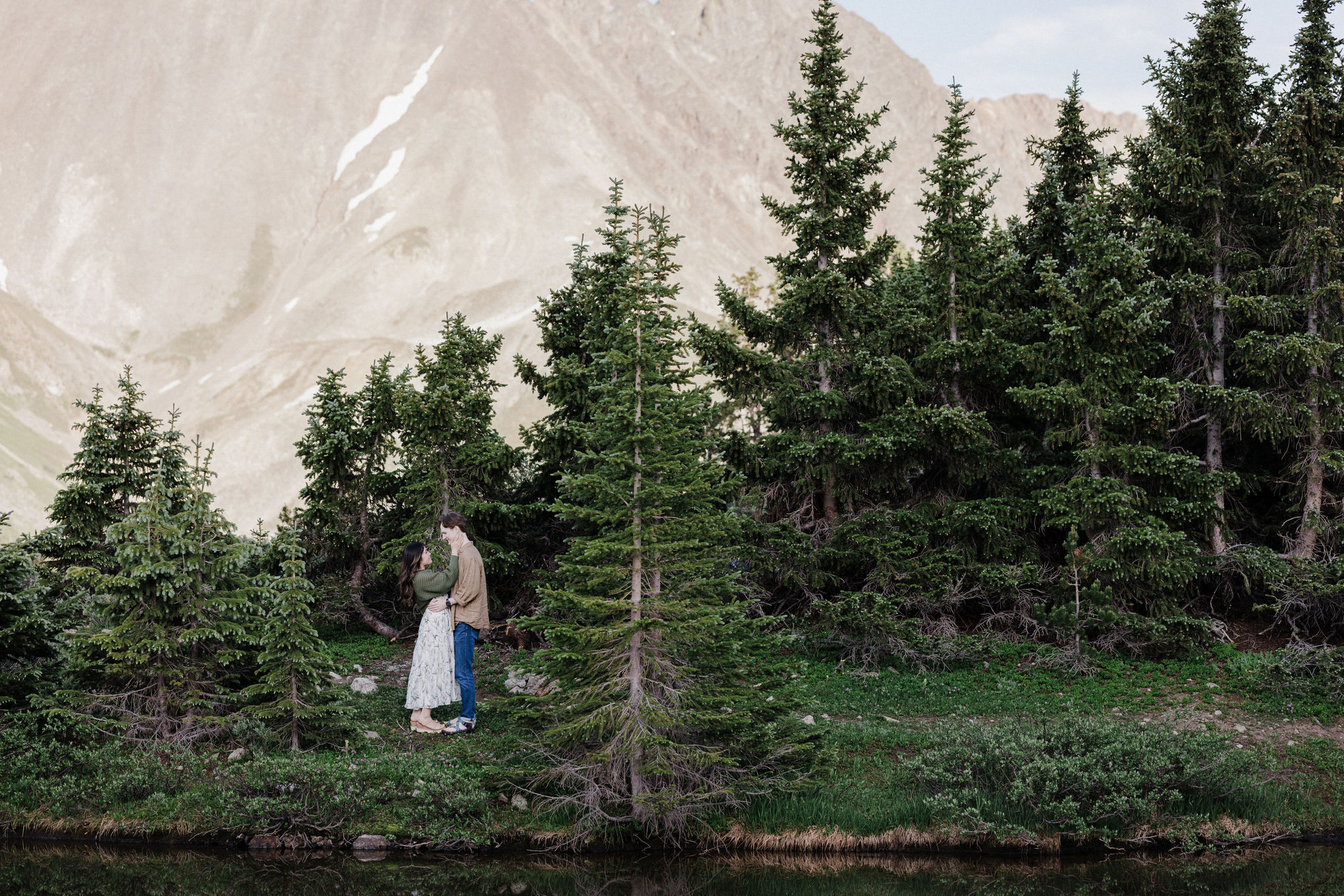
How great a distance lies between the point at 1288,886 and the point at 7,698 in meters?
13.5

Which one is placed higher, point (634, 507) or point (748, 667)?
point (634, 507)

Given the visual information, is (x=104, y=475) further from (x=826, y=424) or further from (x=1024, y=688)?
(x=1024, y=688)

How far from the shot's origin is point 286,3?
477ft

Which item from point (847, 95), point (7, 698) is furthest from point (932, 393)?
point (7, 698)

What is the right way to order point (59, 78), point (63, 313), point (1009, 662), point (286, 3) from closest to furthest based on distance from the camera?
point (1009, 662) → point (63, 313) → point (59, 78) → point (286, 3)

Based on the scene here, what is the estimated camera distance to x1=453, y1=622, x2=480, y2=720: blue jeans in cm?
1345

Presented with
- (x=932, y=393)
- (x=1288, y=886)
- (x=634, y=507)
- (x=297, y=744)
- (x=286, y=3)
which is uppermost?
(x=286, y=3)

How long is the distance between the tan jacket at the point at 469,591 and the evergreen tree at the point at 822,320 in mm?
6828

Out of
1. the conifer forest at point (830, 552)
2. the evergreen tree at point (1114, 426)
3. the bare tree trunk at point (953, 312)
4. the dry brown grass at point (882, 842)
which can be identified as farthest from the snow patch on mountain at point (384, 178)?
the dry brown grass at point (882, 842)

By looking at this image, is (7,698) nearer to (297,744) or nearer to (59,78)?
(297,744)

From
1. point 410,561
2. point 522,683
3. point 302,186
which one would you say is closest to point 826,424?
point 522,683

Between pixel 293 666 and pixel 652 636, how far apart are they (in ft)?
13.5

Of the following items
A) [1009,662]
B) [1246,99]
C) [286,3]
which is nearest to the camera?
[1009,662]

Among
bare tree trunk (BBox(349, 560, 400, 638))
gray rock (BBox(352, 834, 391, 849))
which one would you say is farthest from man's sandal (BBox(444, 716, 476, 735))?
bare tree trunk (BBox(349, 560, 400, 638))
